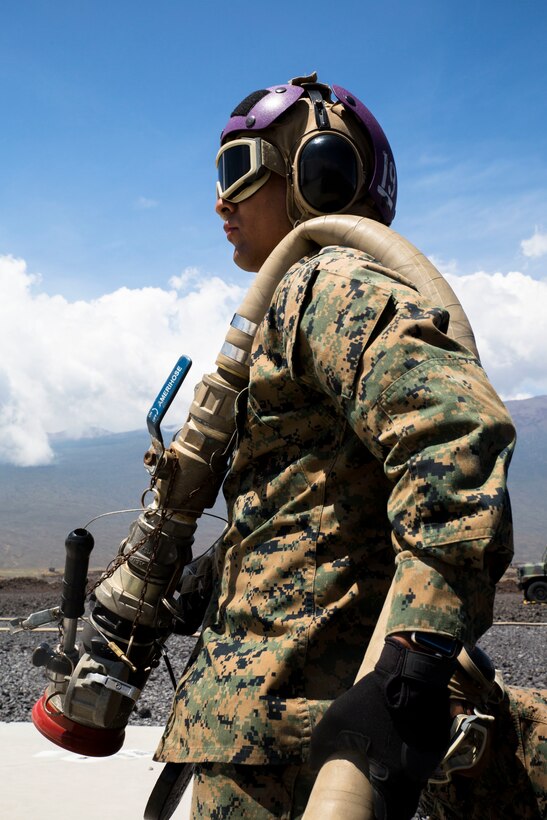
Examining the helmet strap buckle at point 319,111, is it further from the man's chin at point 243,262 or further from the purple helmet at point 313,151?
the man's chin at point 243,262

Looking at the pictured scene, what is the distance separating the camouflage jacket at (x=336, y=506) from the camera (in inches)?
54.1

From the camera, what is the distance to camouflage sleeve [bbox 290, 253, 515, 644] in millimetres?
1354

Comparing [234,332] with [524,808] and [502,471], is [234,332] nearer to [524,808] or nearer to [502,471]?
[502,471]

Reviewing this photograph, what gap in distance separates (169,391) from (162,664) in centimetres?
758

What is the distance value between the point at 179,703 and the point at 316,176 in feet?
4.47

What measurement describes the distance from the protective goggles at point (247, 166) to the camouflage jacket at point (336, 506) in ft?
1.96

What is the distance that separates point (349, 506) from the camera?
1.77m

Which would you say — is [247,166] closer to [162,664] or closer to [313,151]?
[313,151]

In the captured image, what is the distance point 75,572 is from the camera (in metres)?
2.55

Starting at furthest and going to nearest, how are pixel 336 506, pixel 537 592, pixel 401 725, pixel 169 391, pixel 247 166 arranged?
1. pixel 537 592
2. pixel 247 166
3. pixel 169 391
4. pixel 336 506
5. pixel 401 725

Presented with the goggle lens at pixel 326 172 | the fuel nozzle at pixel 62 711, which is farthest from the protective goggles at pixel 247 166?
the fuel nozzle at pixel 62 711

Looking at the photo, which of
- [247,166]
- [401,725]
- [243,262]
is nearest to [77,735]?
[401,725]

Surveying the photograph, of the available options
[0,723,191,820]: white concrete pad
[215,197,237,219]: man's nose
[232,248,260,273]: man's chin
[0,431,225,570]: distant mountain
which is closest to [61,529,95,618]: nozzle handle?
[232,248,260,273]: man's chin

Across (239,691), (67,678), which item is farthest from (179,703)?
(67,678)
